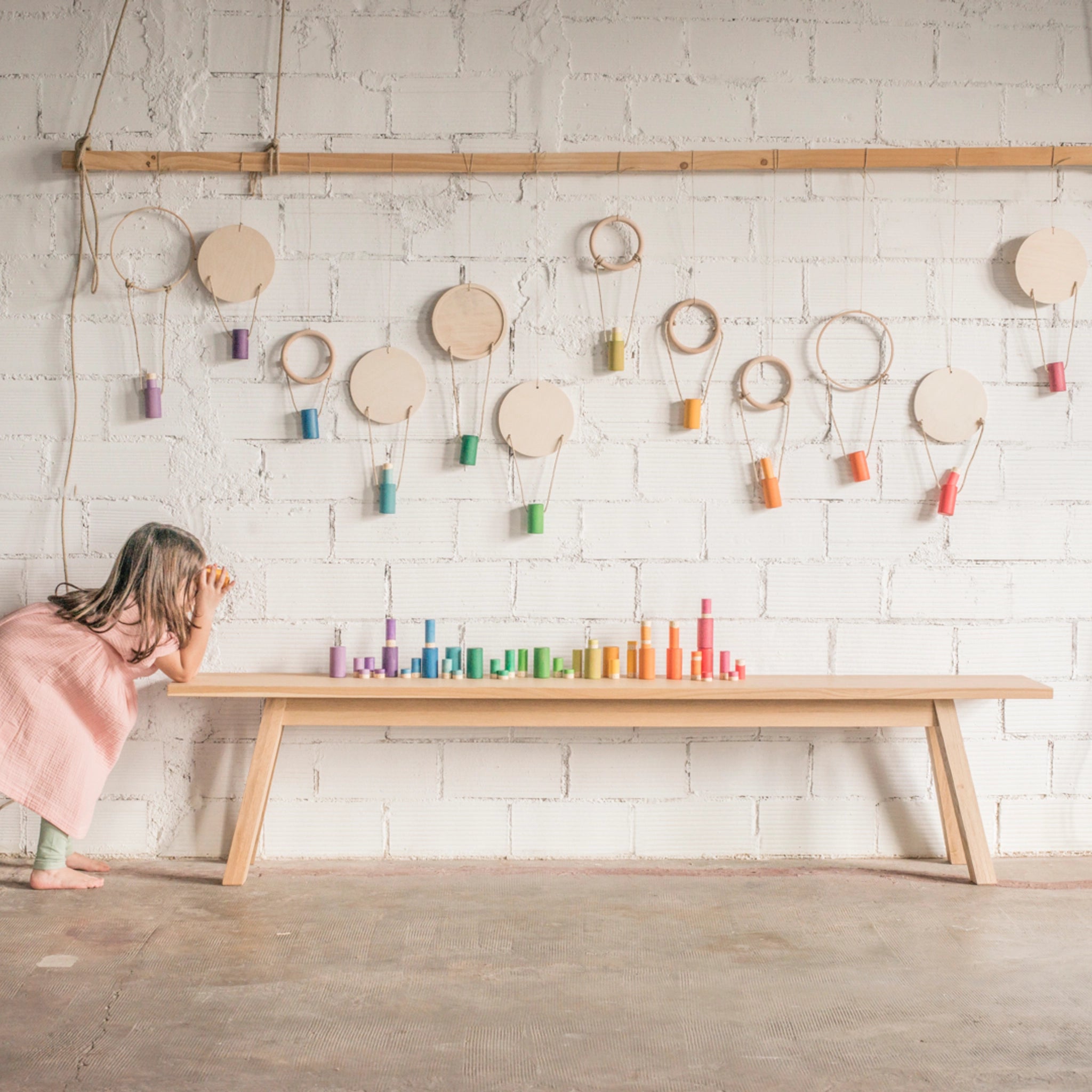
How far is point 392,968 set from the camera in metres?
2.21

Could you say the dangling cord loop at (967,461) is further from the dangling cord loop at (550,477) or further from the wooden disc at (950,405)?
the dangling cord loop at (550,477)

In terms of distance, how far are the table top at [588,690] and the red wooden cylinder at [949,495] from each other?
0.48m

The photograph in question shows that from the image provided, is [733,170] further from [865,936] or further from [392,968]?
[392,968]

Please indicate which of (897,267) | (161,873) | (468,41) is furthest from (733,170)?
(161,873)

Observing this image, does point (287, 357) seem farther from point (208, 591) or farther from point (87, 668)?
point (87, 668)

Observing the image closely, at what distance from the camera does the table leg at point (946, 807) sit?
2840 mm

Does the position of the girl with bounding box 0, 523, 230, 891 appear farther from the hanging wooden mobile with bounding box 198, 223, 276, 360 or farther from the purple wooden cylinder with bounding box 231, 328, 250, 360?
the hanging wooden mobile with bounding box 198, 223, 276, 360

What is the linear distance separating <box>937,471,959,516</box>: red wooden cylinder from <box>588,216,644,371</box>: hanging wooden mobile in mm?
947

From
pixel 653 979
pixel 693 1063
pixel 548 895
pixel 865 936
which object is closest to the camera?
pixel 693 1063

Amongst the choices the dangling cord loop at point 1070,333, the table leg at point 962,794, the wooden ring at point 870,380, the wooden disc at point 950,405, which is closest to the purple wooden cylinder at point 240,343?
the wooden ring at point 870,380

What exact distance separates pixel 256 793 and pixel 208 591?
0.54 meters

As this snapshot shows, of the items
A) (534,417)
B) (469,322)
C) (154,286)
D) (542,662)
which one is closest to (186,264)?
(154,286)

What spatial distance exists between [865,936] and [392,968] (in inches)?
41.5

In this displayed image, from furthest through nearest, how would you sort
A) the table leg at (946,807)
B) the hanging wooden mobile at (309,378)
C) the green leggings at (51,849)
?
the hanging wooden mobile at (309,378), the table leg at (946,807), the green leggings at (51,849)
